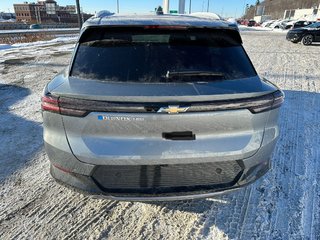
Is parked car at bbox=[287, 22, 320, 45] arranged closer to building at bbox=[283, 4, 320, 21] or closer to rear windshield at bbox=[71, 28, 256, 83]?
rear windshield at bbox=[71, 28, 256, 83]

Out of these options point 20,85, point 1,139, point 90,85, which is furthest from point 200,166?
point 20,85

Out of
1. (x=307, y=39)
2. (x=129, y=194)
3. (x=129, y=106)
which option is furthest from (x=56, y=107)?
(x=307, y=39)

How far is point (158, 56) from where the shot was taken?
7.38 feet

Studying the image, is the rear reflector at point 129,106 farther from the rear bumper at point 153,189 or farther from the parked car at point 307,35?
the parked car at point 307,35

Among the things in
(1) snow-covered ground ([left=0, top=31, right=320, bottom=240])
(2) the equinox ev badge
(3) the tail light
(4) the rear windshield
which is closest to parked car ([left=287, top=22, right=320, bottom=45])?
(1) snow-covered ground ([left=0, top=31, right=320, bottom=240])

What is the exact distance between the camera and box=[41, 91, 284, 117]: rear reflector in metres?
1.83

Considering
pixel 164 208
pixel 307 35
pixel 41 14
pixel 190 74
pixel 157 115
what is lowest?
pixel 41 14

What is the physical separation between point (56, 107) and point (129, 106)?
22.5 inches

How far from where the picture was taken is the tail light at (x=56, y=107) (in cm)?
188

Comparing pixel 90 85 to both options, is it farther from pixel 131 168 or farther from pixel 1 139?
pixel 1 139

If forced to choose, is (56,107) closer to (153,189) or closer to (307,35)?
(153,189)

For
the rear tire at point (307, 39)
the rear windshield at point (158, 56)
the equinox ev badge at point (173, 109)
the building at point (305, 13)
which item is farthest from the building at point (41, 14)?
the equinox ev badge at point (173, 109)

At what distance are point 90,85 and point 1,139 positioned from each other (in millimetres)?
2856

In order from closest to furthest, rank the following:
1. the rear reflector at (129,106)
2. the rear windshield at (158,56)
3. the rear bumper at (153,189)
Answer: the rear reflector at (129,106) < the rear bumper at (153,189) < the rear windshield at (158,56)
